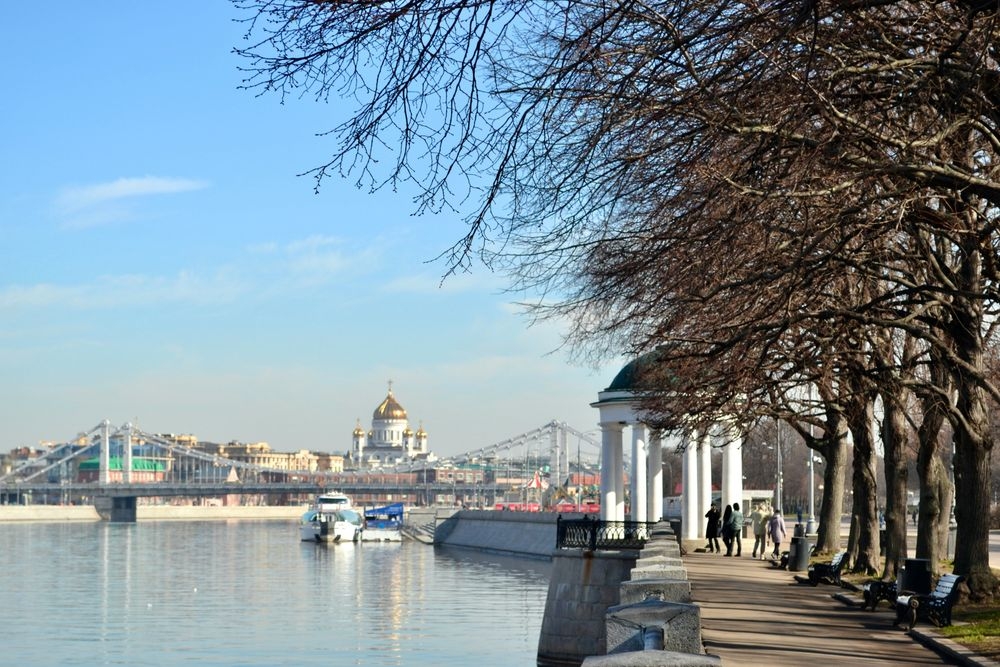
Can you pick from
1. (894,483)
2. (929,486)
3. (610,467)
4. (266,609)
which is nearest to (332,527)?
(610,467)

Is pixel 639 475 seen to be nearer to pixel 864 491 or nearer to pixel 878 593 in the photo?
pixel 864 491

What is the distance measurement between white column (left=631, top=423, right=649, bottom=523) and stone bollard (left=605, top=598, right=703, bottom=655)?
46120mm

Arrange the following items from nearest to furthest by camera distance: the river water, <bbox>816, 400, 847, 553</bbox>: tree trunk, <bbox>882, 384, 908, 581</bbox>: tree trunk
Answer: <bbox>882, 384, 908, 581</bbox>: tree trunk → <bbox>816, 400, 847, 553</bbox>: tree trunk → the river water

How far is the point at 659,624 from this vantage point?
1072cm

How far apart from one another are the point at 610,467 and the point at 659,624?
1988 inches

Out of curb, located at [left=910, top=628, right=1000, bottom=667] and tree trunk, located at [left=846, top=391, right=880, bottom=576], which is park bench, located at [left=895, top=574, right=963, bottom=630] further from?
tree trunk, located at [left=846, top=391, right=880, bottom=576]

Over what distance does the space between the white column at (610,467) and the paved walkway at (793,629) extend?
27.0 metres

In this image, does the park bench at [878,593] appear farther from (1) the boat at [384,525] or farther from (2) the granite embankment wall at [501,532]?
(1) the boat at [384,525]

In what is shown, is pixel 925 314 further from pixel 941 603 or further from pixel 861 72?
pixel 861 72

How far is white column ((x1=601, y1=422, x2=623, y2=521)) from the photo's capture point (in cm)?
5925

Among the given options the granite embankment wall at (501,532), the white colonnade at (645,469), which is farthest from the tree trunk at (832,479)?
the granite embankment wall at (501,532)

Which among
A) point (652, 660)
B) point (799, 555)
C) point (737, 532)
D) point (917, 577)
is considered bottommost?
point (799, 555)

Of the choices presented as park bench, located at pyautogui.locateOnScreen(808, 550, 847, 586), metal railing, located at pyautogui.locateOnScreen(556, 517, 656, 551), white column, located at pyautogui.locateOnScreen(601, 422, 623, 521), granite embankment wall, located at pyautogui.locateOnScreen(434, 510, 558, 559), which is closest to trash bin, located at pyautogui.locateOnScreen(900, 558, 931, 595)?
park bench, located at pyautogui.locateOnScreen(808, 550, 847, 586)

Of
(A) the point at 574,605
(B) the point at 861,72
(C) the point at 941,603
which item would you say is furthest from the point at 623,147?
(A) the point at 574,605
